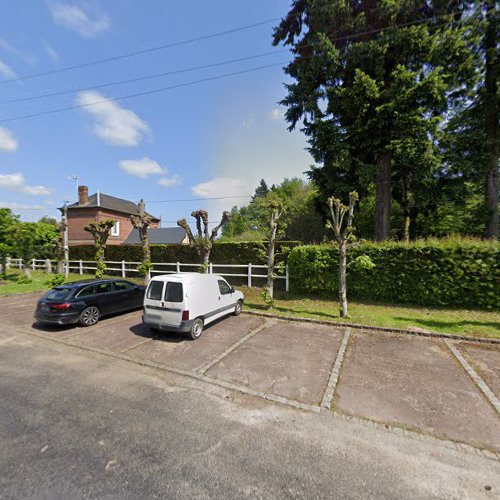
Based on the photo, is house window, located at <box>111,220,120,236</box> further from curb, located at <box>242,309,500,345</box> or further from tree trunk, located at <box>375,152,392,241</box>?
tree trunk, located at <box>375,152,392,241</box>

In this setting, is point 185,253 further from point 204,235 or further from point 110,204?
point 110,204

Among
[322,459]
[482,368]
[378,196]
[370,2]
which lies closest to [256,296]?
[482,368]

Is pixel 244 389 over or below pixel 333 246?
below

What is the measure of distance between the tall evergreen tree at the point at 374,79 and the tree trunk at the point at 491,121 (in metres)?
1.69

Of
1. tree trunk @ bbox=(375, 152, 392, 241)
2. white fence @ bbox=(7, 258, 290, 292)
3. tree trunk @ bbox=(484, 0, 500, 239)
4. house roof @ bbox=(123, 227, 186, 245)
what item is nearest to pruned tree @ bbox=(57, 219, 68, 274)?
white fence @ bbox=(7, 258, 290, 292)

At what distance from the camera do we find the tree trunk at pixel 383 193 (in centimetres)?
1413

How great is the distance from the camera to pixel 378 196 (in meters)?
14.7

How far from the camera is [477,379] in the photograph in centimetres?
459

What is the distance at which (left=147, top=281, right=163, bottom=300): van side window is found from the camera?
6.56 metres

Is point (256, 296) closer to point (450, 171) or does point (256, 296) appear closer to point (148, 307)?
point (148, 307)

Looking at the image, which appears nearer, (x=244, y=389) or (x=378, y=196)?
(x=244, y=389)

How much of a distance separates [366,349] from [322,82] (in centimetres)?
1559

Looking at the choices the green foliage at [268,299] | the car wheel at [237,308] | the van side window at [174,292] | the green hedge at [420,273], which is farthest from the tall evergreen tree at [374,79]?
the van side window at [174,292]

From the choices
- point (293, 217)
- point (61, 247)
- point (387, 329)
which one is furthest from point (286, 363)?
point (293, 217)
